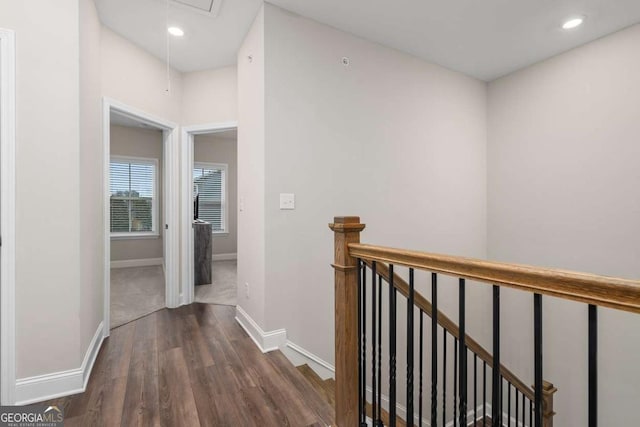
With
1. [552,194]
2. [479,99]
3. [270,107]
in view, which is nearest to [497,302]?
[270,107]

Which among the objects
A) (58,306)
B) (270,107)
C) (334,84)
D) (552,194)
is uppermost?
(334,84)

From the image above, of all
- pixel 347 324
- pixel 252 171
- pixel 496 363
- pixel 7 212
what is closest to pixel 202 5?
pixel 252 171

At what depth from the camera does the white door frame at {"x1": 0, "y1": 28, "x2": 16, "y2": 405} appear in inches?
63.9

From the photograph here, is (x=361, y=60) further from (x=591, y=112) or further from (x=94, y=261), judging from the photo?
(x=94, y=261)

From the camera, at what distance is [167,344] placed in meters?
2.42

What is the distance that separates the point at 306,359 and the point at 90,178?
214 centimetres

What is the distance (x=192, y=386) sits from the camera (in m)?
1.84

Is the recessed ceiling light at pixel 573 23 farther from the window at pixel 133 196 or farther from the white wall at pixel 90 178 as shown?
the window at pixel 133 196

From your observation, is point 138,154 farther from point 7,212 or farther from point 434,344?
point 434,344

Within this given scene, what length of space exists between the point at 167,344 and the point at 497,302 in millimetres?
2501

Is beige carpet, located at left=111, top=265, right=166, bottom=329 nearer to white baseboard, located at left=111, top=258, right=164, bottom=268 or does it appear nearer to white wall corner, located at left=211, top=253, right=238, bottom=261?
white baseboard, located at left=111, top=258, right=164, bottom=268

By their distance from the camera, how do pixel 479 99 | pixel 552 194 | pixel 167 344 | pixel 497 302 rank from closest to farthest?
pixel 497 302 → pixel 167 344 → pixel 552 194 → pixel 479 99
